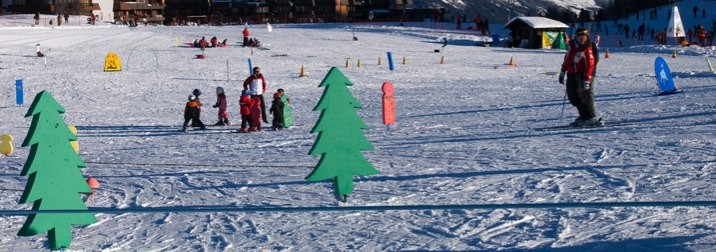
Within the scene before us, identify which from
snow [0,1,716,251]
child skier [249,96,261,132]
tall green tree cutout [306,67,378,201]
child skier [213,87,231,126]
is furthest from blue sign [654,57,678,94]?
tall green tree cutout [306,67,378,201]

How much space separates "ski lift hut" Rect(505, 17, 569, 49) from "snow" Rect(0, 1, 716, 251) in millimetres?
22194

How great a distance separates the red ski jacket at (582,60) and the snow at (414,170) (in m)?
0.86

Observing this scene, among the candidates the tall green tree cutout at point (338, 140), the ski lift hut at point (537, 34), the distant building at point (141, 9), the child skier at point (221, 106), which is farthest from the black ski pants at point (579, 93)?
the distant building at point (141, 9)

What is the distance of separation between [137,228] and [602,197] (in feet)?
13.2

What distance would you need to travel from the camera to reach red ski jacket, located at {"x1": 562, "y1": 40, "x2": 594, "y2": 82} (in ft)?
44.5

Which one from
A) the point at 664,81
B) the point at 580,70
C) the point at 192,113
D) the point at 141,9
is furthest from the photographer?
the point at 141,9

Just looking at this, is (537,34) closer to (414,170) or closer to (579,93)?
(579,93)

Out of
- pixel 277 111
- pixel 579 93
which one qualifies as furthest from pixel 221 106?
pixel 579 93

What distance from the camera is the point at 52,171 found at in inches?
304

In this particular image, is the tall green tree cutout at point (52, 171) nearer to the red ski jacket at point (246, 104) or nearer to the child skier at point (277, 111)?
the red ski jacket at point (246, 104)

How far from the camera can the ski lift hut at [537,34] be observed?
51375mm

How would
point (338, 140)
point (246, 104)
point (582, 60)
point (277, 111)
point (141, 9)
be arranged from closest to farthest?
point (338, 140) < point (582, 60) < point (246, 104) < point (277, 111) < point (141, 9)

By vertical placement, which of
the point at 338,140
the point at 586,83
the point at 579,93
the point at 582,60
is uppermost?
the point at 582,60

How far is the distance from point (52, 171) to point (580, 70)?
26.9 feet
